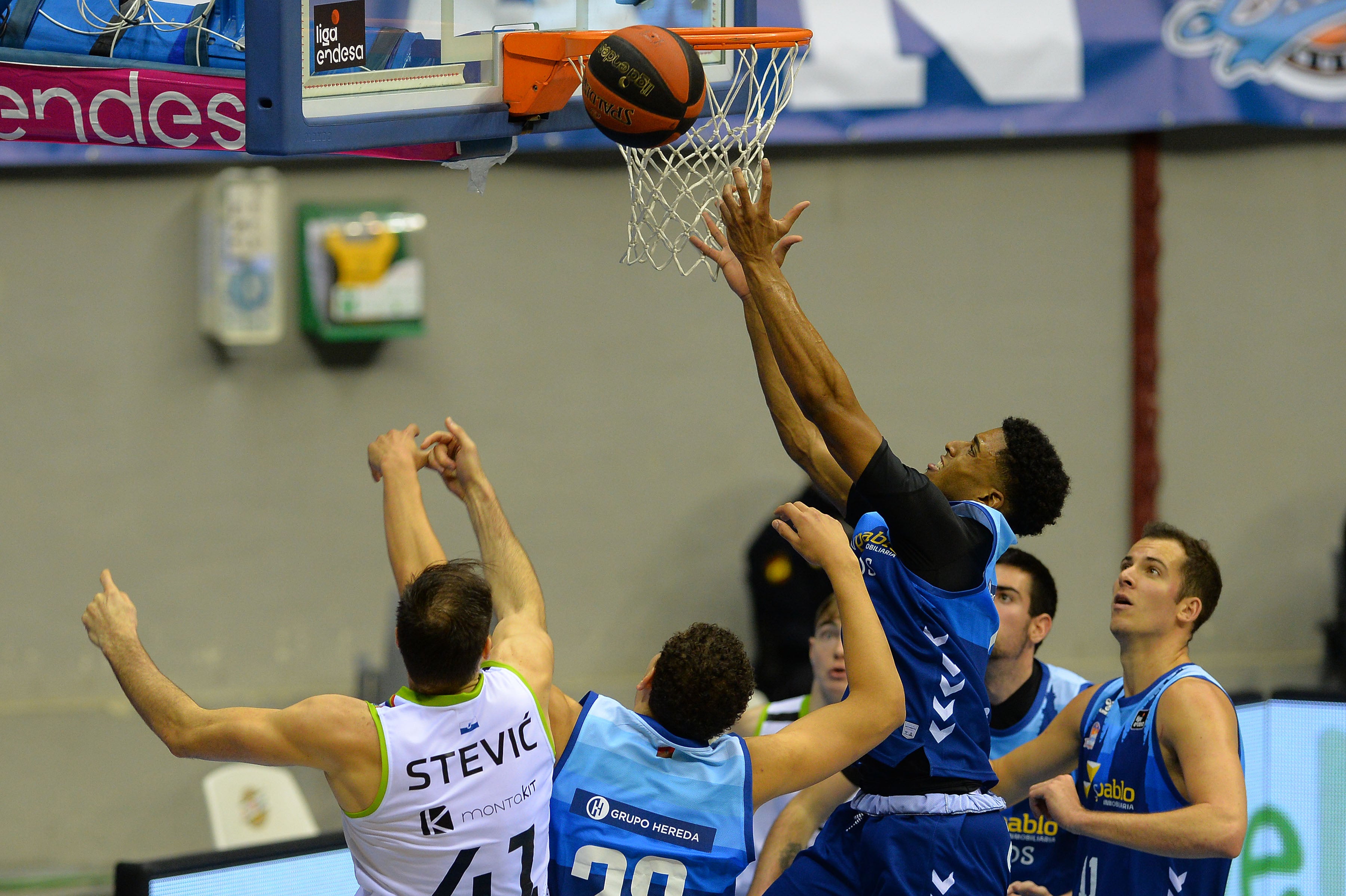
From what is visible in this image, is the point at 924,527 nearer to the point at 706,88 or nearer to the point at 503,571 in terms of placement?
the point at 503,571

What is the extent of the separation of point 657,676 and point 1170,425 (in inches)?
280

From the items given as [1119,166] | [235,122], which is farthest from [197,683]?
[1119,166]

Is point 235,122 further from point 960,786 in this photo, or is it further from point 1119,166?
point 1119,166

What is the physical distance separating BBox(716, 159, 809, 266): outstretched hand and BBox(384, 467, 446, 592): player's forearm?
1.15 metres

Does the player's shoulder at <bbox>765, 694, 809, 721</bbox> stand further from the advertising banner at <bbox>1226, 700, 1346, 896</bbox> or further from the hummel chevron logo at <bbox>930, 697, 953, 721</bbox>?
the advertising banner at <bbox>1226, 700, 1346, 896</bbox>

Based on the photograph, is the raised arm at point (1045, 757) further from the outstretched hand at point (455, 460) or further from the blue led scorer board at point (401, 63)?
the blue led scorer board at point (401, 63)

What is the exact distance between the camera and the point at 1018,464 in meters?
3.77

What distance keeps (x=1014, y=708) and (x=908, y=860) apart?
147cm

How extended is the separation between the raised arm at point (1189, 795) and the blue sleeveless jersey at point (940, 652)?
290 mm

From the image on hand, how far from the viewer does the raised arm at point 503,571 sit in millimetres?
3383

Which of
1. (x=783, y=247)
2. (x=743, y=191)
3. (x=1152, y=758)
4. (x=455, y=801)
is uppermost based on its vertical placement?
(x=743, y=191)

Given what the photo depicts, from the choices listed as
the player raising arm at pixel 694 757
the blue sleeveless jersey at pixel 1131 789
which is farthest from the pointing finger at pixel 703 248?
the blue sleeveless jersey at pixel 1131 789

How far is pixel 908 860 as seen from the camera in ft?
11.9

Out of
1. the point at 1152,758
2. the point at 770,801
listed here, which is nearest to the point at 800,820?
the point at 770,801
